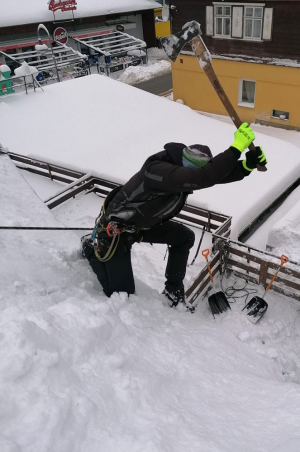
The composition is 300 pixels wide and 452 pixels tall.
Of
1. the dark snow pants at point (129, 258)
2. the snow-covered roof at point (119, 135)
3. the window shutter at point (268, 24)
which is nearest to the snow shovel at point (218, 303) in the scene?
the dark snow pants at point (129, 258)

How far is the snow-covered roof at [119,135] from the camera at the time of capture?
393 inches

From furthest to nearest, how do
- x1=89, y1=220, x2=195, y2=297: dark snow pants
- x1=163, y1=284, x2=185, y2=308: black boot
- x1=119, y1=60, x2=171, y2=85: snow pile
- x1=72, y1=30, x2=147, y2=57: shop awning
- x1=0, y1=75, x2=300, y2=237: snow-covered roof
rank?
1. x1=72, y1=30, x2=147, y2=57: shop awning
2. x1=119, y1=60, x2=171, y2=85: snow pile
3. x1=0, y1=75, x2=300, y2=237: snow-covered roof
4. x1=163, y1=284, x2=185, y2=308: black boot
5. x1=89, y1=220, x2=195, y2=297: dark snow pants

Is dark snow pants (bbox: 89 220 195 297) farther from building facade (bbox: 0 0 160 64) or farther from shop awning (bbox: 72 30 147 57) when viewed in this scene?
building facade (bbox: 0 0 160 64)

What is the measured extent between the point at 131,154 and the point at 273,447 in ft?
33.2

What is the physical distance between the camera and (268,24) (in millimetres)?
15391

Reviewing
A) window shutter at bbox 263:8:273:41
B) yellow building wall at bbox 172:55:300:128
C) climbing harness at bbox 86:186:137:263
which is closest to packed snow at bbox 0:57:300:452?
climbing harness at bbox 86:186:137:263

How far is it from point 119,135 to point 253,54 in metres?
7.60

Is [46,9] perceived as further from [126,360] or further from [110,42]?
[126,360]

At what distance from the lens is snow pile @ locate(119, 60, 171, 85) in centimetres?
2717

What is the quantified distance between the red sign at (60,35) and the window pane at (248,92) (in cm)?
1680

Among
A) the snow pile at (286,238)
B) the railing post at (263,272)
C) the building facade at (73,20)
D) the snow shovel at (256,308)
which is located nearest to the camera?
the snow shovel at (256,308)

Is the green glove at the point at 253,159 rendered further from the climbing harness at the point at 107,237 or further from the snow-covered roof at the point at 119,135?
the snow-covered roof at the point at 119,135

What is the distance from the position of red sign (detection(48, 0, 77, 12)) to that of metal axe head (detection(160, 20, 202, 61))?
26832mm

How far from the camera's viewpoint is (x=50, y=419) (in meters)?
2.61
